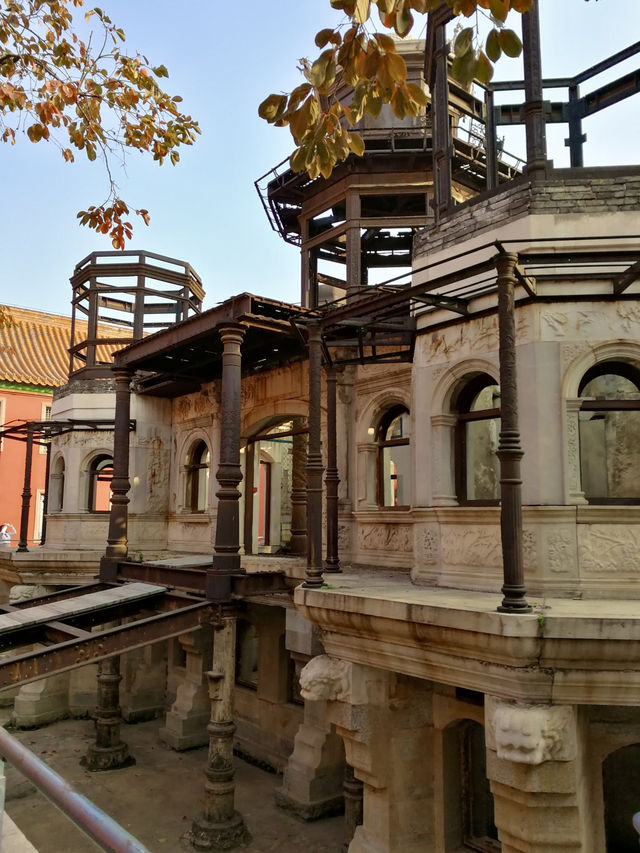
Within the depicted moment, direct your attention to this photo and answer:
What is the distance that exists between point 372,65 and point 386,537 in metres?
7.88

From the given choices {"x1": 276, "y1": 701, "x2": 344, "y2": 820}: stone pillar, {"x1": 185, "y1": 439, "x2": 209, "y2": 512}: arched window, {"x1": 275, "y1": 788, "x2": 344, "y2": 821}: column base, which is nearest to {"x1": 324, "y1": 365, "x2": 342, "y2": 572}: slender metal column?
{"x1": 276, "y1": 701, "x2": 344, "y2": 820}: stone pillar

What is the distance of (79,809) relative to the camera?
1.82 metres

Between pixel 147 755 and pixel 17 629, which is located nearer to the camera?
pixel 17 629

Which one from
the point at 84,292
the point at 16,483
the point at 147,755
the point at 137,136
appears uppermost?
the point at 84,292

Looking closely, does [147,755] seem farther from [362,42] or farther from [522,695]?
[362,42]

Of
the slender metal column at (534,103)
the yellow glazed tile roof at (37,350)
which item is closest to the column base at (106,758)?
the slender metal column at (534,103)

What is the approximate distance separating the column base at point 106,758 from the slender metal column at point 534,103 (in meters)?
11.0

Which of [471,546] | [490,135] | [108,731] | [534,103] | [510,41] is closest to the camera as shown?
[510,41]

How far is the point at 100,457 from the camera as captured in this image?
16703 mm

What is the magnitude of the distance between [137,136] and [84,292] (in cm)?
1136

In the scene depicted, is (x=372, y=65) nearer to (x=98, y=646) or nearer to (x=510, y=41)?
(x=510, y=41)

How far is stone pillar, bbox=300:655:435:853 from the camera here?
702cm

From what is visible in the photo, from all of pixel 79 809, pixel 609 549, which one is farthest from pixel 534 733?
pixel 79 809

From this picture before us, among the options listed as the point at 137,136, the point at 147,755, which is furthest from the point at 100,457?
the point at 137,136
